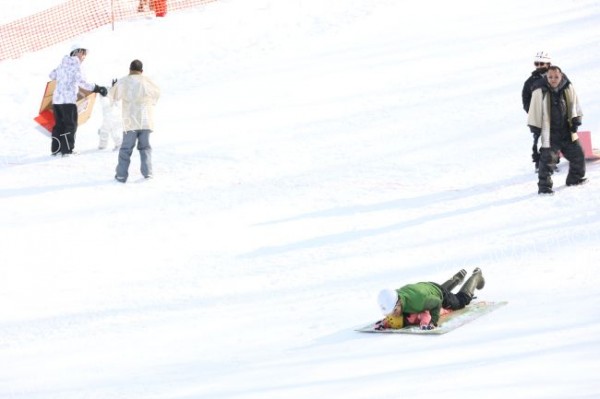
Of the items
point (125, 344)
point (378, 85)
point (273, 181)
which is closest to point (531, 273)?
point (125, 344)

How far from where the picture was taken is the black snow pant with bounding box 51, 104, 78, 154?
17.0 meters

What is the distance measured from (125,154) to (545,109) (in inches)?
194

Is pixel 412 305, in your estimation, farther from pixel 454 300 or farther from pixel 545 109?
pixel 545 109

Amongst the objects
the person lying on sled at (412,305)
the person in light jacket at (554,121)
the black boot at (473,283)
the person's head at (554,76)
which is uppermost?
the person's head at (554,76)

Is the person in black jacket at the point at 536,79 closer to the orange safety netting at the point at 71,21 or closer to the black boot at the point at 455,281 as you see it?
the black boot at the point at 455,281

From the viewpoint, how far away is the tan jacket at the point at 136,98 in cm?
1552

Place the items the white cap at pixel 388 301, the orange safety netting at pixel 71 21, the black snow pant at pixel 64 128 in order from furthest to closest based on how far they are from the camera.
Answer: the orange safety netting at pixel 71 21, the black snow pant at pixel 64 128, the white cap at pixel 388 301

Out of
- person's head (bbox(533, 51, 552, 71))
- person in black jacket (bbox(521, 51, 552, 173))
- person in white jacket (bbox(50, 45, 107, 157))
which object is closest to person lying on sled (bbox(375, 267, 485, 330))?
person in black jacket (bbox(521, 51, 552, 173))

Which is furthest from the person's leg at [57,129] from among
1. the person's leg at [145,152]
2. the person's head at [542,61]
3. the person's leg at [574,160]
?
the person's leg at [574,160]

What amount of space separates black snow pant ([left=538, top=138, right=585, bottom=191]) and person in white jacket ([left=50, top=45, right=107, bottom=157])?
5823 millimetres

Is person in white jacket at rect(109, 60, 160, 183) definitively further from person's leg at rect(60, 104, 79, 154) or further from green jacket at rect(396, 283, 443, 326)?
green jacket at rect(396, 283, 443, 326)

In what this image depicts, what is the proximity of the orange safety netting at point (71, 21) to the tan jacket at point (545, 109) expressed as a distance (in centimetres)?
1201

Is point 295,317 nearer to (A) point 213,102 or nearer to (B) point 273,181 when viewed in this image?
(B) point 273,181

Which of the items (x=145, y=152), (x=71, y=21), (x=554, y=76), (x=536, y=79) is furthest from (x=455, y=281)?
(x=71, y=21)
